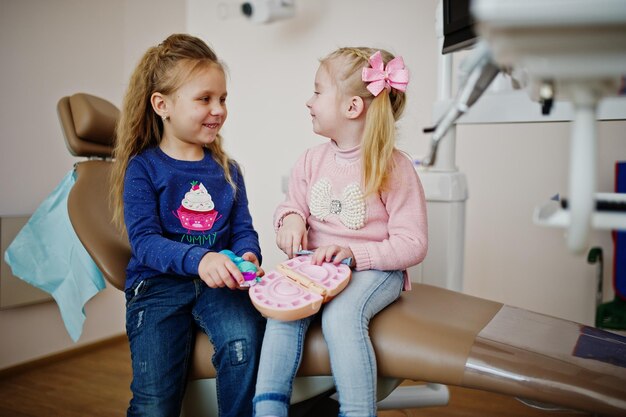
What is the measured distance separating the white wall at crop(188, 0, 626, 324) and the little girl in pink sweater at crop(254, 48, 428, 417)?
36.6 inches

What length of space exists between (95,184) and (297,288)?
60cm

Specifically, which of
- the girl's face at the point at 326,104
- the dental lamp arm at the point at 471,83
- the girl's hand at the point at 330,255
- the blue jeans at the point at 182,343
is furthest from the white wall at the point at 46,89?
the dental lamp arm at the point at 471,83

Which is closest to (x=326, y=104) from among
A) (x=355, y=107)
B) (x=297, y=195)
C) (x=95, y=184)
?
(x=355, y=107)

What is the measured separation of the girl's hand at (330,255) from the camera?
3.36 ft

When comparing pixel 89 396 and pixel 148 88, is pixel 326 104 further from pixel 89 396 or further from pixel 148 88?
pixel 89 396

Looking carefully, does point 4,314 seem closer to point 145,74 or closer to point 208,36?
point 145,74

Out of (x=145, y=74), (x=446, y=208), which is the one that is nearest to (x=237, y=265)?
(x=145, y=74)

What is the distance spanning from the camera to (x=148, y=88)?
122cm

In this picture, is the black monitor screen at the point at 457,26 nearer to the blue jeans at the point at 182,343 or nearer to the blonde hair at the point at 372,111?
the blonde hair at the point at 372,111

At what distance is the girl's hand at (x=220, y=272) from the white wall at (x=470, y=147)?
1.23 meters

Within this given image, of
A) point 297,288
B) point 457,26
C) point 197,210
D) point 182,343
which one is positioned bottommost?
point 182,343

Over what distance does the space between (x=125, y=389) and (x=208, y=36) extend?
1.59m

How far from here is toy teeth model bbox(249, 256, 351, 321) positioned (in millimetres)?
900

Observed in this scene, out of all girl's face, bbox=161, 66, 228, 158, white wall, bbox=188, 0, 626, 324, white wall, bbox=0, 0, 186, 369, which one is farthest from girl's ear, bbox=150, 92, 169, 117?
white wall, bbox=188, 0, 626, 324
